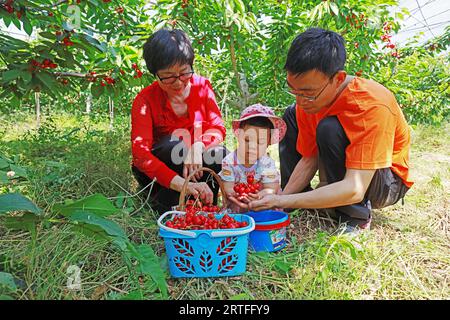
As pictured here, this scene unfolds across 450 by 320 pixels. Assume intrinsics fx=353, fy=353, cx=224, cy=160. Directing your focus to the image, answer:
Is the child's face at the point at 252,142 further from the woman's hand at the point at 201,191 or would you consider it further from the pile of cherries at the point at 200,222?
the pile of cherries at the point at 200,222

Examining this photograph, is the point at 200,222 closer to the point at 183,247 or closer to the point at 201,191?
the point at 183,247

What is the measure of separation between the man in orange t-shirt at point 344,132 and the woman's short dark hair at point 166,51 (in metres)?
0.47

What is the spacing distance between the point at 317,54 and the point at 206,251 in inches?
30.1

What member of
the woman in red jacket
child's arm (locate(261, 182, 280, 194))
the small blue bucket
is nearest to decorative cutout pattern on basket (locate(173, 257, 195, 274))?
the small blue bucket

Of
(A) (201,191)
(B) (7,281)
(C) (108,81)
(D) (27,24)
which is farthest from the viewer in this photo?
(C) (108,81)

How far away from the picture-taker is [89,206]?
0.94 meters

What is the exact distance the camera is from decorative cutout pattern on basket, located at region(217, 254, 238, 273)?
3.86 ft

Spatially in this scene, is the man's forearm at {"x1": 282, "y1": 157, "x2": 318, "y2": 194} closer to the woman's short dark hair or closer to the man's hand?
the man's hand

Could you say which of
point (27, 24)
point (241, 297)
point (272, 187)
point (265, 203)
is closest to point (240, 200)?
point (265, 203)

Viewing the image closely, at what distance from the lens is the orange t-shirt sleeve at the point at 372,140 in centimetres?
125

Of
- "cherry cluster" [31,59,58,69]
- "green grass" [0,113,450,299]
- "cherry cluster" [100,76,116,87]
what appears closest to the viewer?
"green grass" [0,113,450,299]

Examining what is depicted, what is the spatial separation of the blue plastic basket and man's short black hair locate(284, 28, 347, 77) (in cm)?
58

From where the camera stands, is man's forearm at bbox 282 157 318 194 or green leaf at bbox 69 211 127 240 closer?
green leaf at bbox 69 211 127 240
